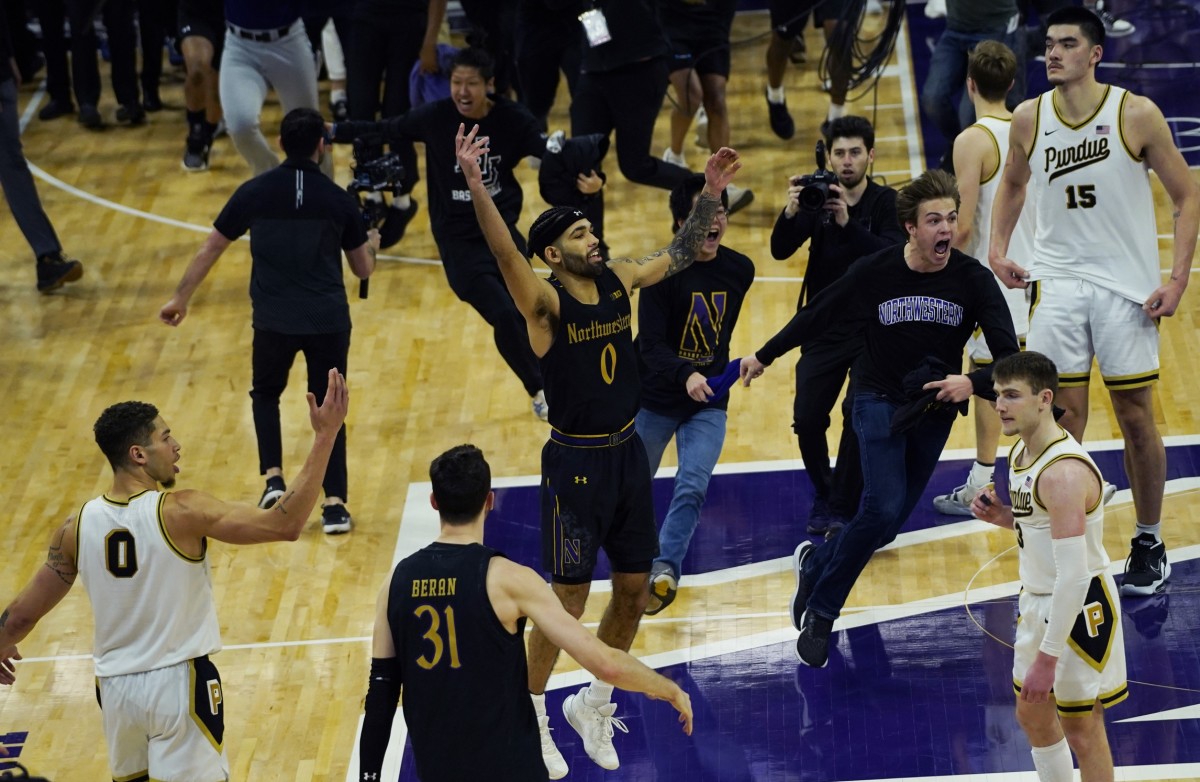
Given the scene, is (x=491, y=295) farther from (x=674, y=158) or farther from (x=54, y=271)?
(x=54, y=271)

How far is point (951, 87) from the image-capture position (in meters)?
11.4

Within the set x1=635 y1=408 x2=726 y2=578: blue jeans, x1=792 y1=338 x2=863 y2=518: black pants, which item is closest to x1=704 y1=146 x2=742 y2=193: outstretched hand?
x1=635 y1=408 x2=726 y2=578: blue jeans

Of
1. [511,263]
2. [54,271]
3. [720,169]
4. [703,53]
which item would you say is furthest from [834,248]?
[54,271]

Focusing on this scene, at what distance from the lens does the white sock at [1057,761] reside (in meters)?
5.82

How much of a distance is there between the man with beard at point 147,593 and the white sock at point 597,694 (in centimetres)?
154

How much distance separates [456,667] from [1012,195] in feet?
12.6

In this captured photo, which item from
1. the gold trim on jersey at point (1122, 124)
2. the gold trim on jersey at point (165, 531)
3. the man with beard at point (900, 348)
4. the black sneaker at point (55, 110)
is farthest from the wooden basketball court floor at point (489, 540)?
the gold trim on jersey at point (1122, 124)

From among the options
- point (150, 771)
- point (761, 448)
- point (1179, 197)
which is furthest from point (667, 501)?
point (150, 771)

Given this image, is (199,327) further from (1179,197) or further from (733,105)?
(1179,197)

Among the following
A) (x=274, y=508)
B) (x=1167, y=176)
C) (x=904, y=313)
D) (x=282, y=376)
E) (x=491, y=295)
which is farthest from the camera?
(x=491, y=295)

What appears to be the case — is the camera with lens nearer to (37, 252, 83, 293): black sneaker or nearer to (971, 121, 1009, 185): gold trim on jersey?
(971, 121, 1009, 185): gold trim on jersey

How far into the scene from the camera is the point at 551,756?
6703mm

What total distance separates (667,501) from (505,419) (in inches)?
55.5

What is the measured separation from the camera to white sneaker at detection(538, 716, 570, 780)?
667 centimetres
